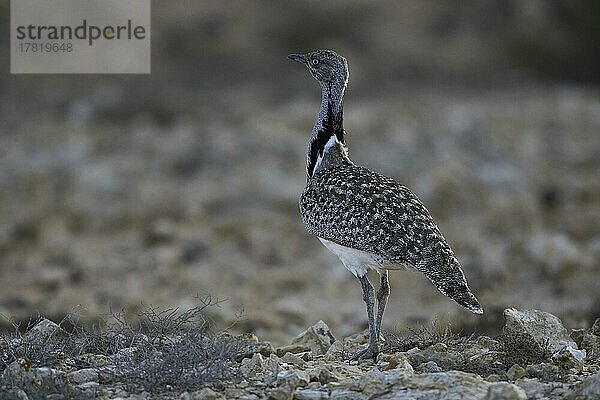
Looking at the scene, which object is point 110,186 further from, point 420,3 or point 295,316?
point 420,3

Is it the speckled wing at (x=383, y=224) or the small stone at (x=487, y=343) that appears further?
the small stone at (x=487, y=343)

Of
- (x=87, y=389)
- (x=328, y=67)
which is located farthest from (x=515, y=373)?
(x=328, y=67)

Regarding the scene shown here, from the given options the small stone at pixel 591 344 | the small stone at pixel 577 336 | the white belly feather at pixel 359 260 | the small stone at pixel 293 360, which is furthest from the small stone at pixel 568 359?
the small stone at pixel 293 360

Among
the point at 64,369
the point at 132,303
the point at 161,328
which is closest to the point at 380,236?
the point at 161,328

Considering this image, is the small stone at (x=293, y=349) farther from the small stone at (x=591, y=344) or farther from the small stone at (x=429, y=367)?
the small stone at (x=591, y=344)

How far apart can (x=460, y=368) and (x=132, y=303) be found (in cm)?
602

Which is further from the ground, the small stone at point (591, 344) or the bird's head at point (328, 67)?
the bird's head at point (328, 67)

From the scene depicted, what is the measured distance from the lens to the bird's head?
8375mm

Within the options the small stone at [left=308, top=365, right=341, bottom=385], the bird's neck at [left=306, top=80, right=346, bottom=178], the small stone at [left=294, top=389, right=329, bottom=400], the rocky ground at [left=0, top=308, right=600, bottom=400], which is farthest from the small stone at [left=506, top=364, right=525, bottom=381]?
the bird's neck at [left=306, top=80, right=346, bottom=178]

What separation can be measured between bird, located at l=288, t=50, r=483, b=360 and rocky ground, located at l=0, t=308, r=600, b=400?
0.36m

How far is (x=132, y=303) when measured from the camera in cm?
1196

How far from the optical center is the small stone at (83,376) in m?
6.17

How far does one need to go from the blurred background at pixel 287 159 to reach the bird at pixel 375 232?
3.78 feet

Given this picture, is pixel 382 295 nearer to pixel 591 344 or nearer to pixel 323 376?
pixel 591 344
